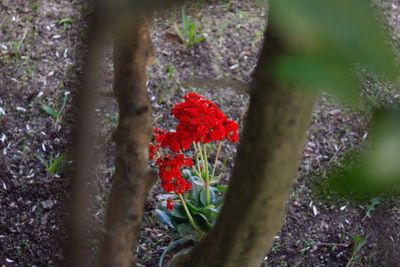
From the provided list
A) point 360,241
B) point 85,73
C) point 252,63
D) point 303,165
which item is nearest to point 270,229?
point 85,73

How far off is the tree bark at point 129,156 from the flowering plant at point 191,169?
530mm

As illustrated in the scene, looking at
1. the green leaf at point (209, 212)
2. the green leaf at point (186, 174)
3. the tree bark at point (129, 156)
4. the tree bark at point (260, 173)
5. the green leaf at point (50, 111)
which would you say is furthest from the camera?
the green leaf at point (50, 111)

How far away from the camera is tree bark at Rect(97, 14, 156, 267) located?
3.33 feet

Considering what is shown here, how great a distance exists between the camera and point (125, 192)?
1070 mm

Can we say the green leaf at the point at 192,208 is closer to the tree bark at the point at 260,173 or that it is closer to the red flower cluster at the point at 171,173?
the red flower cluster at the point at 171,173

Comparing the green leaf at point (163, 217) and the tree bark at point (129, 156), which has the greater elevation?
the tree bark at point (129, 156)

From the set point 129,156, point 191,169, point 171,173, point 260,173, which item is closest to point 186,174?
point 191,169

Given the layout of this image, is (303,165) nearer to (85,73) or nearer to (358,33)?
(85,73)

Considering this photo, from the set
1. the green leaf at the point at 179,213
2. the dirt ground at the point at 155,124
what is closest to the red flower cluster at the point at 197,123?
the dirt ground at the point at 155,124

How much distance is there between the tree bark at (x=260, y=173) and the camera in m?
0.90

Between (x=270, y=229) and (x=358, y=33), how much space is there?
33.6 inches

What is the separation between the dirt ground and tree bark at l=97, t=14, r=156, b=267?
68 cm

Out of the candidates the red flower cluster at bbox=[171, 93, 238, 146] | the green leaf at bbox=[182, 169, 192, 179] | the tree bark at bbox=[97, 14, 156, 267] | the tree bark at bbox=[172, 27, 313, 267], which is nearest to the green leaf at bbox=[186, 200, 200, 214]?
the green leaf at bbox=[182, 169, 192, 179]

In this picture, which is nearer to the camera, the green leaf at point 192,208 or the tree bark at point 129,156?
the tree bark at point 129,156
